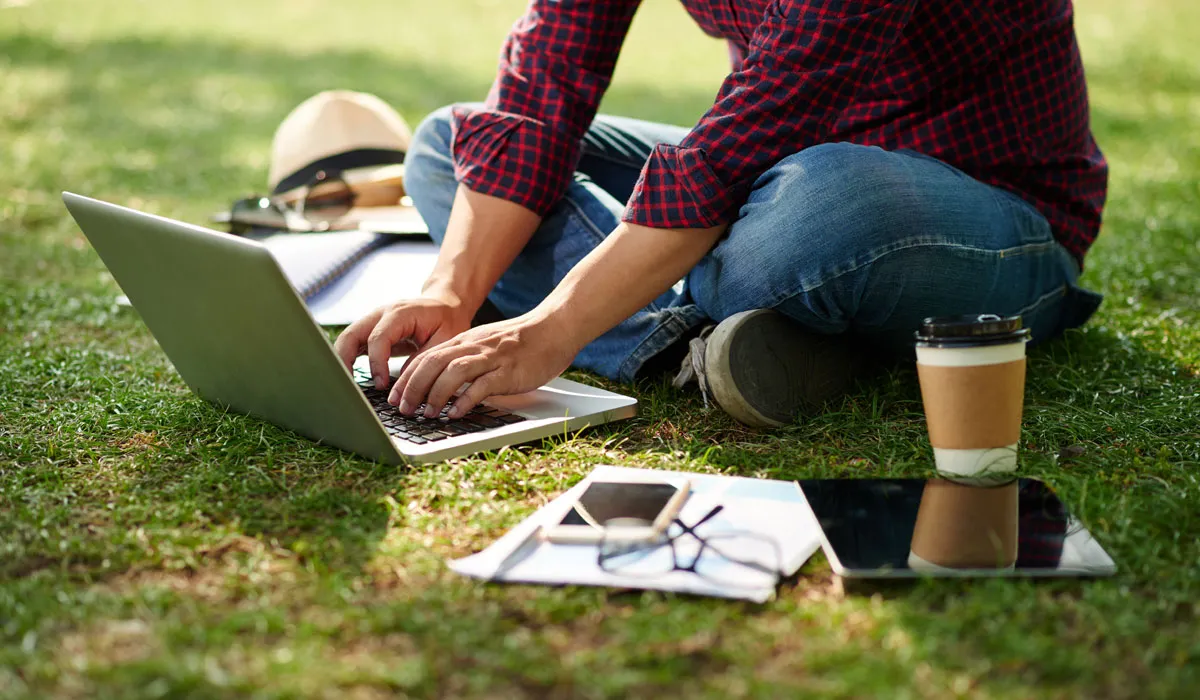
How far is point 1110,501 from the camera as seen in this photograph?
137 cm

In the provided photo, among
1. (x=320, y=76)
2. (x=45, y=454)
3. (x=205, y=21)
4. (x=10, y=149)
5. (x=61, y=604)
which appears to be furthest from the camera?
(x=205, y=21)

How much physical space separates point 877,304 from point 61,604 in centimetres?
115

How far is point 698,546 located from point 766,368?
1.58 ft

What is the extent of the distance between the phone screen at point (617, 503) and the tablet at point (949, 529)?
180 millimetres

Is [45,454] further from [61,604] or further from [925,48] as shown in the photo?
[925,48]

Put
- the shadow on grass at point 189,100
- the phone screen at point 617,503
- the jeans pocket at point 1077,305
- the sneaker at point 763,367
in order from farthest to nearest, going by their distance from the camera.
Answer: the shadow on grass at point 189,100, the jeans pocket at point 1077,305, the sneaker at point 763,367, the phone screen at point 617,503

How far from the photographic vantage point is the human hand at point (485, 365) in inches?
60.4

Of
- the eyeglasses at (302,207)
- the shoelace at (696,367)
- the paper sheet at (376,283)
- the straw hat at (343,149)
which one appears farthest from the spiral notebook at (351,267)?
the shoelace at (696,367)

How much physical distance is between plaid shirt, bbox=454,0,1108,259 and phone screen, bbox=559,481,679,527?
44 centimetres

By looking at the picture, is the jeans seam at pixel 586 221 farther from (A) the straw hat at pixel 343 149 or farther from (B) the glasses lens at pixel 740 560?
(A) the straw hat at pixel 343 149

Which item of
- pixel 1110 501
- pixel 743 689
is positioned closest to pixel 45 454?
pixel 743 689

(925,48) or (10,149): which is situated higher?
(925,48)

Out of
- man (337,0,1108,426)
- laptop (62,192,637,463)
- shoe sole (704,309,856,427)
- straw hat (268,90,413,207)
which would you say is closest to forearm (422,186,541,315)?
man (337,0,1108,426)

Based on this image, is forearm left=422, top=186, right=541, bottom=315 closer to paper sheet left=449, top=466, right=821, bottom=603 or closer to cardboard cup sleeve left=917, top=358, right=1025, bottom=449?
paper sheet left=449, top=466, right=821, bottom=603
